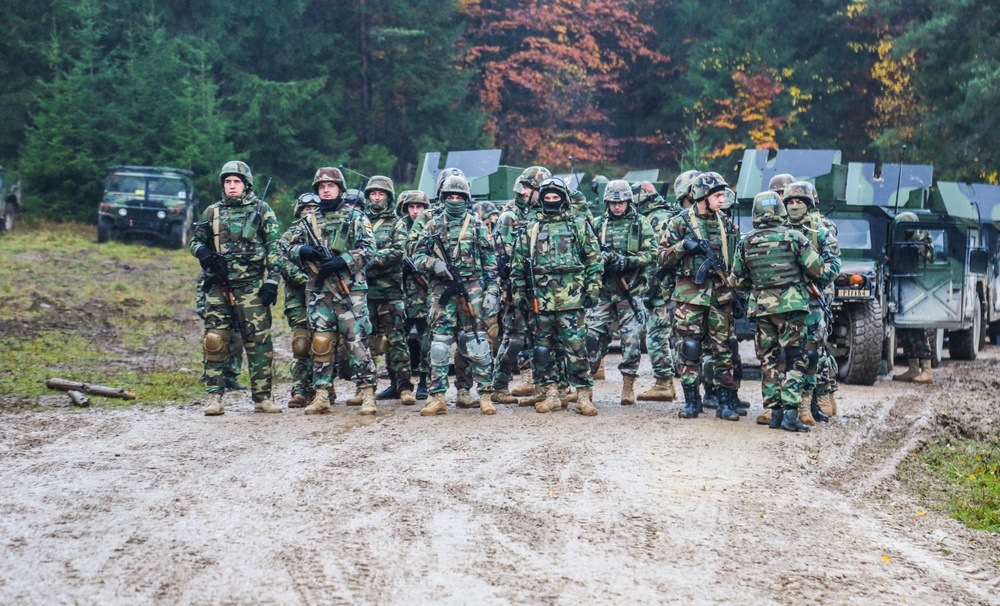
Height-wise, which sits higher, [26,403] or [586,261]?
[586,261]

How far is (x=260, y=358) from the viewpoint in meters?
10.6

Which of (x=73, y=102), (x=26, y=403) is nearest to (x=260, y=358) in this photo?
(x=26, y=403)

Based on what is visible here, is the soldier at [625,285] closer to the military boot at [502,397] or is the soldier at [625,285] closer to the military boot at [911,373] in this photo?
the military boot at [502,397]

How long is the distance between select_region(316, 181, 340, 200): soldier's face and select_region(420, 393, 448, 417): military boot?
1851 millimetres

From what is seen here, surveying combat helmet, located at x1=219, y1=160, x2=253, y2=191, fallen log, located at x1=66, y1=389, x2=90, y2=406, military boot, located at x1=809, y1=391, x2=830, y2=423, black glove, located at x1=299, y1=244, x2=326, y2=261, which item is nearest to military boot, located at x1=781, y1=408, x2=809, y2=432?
military boot, located at x1=809, y1=391, x2=830, y2=423

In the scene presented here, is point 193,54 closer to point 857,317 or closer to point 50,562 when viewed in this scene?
point 857,317

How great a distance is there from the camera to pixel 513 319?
467 inches

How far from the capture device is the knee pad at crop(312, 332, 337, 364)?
10.5m

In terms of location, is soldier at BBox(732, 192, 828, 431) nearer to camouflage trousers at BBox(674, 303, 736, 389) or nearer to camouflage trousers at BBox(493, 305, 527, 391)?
camouflage trousers at BBox(674, 303, 736, 389)

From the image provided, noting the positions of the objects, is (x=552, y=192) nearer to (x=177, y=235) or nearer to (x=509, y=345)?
(x=509, y=345)

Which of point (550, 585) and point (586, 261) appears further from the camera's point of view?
point (586, 261)

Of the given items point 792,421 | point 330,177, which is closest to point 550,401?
point 792,421

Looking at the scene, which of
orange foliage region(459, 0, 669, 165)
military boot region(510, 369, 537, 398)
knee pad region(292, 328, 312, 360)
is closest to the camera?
knee pad region(292, 328, 312, 360)

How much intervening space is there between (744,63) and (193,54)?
1620cm
